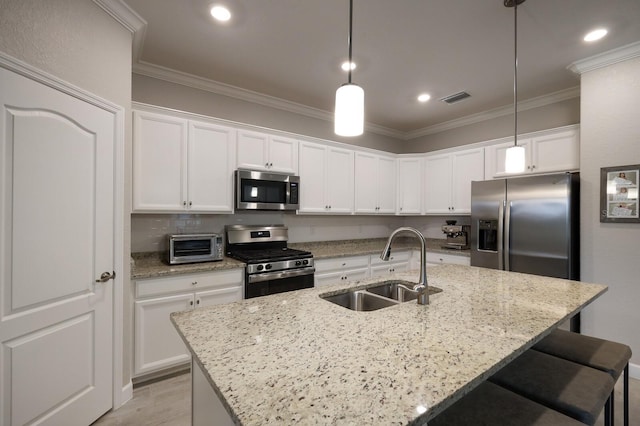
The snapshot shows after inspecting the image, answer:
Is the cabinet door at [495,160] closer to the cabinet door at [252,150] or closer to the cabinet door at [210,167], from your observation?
the cabinet door at [252,150]

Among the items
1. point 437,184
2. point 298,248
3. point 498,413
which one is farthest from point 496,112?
point 498,413

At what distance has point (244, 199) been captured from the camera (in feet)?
10.0

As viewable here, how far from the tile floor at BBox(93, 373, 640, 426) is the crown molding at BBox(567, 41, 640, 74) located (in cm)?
273

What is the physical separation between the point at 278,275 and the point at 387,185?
7.65 feet

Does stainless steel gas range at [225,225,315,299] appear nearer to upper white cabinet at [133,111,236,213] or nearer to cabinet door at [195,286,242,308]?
cabinet door at [195,286,242,308]

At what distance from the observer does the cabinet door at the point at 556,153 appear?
3.02m

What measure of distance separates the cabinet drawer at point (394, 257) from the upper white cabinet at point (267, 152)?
5.00 ft

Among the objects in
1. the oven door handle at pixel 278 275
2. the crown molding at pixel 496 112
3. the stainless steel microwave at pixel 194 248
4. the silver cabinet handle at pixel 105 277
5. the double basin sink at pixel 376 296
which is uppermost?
the crown molding at pixel 496 112

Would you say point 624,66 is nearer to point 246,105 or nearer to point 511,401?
point 511,401

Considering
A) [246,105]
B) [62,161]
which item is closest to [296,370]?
[62,161]

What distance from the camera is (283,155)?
3.39 m

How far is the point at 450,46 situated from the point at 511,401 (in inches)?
101

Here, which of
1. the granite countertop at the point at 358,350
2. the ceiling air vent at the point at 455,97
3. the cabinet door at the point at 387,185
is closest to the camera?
the granite countertop at the point at 358,350

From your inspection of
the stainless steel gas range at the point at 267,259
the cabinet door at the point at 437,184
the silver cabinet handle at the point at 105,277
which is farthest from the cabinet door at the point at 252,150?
the cabinet door at the point at 437,184
